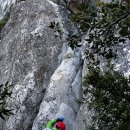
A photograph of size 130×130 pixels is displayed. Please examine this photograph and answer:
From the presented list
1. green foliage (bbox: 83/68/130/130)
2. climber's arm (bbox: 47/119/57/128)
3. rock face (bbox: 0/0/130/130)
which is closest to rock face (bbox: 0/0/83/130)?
rock face (bbox: 0/0/130/130)

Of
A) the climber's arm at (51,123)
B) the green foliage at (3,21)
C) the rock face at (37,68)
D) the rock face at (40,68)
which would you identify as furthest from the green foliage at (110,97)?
the green foliage at (3,21)

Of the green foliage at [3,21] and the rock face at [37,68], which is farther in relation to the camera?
the green foliage at [3,21]

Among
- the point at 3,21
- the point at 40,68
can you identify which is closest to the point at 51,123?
the point at 40,68

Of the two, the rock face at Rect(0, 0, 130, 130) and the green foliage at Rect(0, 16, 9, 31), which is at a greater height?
the green foliage at Rect(0, 16, 9, 31)

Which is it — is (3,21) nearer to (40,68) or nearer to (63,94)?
(40,68)

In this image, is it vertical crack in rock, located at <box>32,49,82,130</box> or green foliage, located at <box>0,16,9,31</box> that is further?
green foliage, located at <box>0,16,9,31</box>

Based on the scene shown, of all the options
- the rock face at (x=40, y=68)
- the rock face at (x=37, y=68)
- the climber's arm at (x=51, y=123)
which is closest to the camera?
the climber's arm at (x=51, y=123)

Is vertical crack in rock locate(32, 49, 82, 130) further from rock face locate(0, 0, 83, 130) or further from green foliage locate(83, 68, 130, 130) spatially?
green foliage locate(83, 68, 130, 130)

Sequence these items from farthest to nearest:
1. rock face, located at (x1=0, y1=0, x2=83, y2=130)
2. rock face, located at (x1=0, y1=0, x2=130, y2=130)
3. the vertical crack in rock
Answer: rock face, located at (x1=0, y1=0, x2=83, y2=130), rock face, located at (x1=0, y1=0, x2=130, y2=130), the vertical crack in rock

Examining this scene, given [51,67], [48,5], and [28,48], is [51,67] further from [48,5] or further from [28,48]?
[48,5]

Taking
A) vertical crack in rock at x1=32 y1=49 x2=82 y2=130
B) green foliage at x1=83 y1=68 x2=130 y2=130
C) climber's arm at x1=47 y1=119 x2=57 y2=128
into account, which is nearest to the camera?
green foliage at x1=83 y1=68 x2=130 y2=130

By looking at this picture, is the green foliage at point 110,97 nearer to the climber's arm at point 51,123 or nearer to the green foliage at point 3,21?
the climber's arm at point 51,123

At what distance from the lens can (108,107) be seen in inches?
449

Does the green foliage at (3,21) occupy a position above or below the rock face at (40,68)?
above
